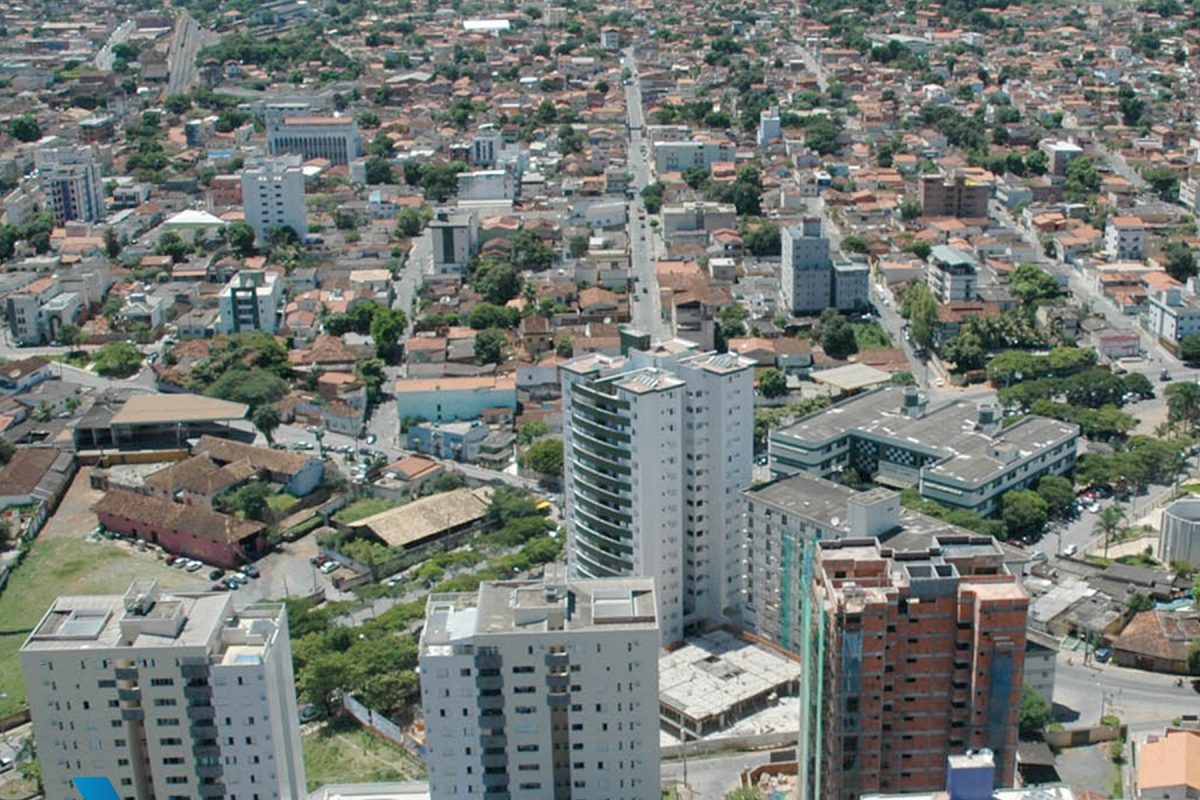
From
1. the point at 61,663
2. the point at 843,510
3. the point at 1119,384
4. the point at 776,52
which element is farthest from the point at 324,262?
the point at 776,52

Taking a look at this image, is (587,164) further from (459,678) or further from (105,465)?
(459,678)

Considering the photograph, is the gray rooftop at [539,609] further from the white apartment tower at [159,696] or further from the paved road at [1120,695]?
the paved road at [1120,695]

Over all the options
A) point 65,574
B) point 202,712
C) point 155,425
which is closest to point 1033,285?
point 155,425

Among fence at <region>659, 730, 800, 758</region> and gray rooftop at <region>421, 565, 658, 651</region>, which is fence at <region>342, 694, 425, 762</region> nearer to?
fence at <region>659, 730, 800, 758</region>

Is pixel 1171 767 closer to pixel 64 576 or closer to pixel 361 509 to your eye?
pixel 361 509

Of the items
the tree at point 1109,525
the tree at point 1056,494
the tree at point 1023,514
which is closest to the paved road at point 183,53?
the tree at point 1056,494

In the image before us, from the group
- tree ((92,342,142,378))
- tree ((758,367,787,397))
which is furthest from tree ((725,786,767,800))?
tree ((92,342,142,378))

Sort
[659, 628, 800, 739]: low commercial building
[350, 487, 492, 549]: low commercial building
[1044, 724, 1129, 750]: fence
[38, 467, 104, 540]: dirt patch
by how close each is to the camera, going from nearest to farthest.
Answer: [1044, 724, 1129, 750]: fence
[659, 628, 800, 739]: low commercial building
[350, 487, 492, 549]: low commercial building
[38, 467, 104, 540]: dirt patch
